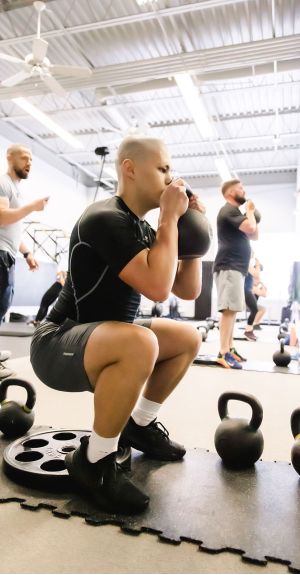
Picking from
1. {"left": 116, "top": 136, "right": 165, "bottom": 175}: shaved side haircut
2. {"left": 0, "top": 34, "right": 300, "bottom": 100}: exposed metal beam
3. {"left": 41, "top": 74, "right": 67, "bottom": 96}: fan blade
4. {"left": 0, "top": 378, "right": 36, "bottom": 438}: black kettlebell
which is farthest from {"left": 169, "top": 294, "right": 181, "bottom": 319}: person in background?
{"left": 116, "top": 136, "right": 165, "bottom": 175}: shaved side haircut

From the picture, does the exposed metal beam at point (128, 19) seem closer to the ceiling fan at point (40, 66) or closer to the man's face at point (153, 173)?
the ceiling fan at point (40, 66)

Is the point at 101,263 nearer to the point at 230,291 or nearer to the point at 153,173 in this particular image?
the point at 153,173

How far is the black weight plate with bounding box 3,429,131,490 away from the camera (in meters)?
1.11

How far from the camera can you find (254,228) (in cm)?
309

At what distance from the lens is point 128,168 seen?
1.22 metres

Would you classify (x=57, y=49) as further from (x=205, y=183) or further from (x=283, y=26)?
(x=205, y=183)

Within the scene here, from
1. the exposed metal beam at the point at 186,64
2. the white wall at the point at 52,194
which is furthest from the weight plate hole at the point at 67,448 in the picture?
the white wall at the point at 52,194

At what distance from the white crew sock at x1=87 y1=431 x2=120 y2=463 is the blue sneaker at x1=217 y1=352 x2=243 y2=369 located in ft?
7.52

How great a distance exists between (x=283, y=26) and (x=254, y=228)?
4114 mm

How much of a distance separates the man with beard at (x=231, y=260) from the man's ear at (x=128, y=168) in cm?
205

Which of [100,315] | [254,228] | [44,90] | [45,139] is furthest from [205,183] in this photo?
[100,315]

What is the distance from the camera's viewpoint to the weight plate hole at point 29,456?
1260 millimetres

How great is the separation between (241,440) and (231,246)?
7.16 ft

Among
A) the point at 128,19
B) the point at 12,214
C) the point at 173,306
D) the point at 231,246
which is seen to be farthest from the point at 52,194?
the point at 12,214
